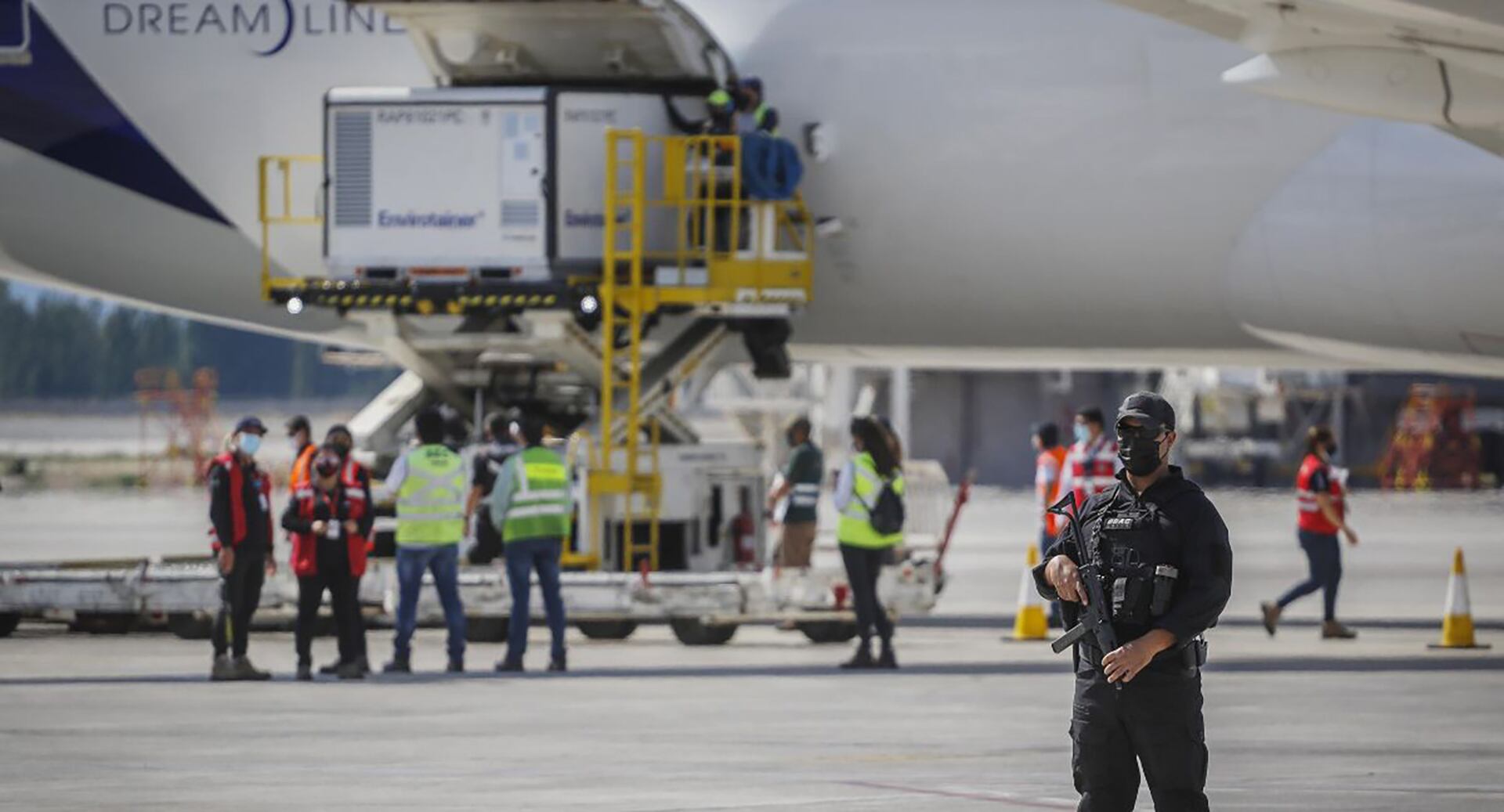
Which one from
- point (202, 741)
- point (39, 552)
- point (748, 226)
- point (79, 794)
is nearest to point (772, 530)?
point (39, 552)

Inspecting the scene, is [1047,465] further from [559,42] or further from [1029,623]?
[559,42]

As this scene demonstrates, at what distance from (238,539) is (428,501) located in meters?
1.21

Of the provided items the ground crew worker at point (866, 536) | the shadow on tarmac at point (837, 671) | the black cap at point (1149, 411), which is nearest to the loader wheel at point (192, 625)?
the shadow on tarmac at point (837, 671)

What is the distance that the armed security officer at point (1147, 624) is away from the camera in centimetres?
797

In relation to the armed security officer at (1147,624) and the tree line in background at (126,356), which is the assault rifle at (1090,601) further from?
the tree line in background at (126,356)

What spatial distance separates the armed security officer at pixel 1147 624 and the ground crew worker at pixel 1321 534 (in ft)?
36.2

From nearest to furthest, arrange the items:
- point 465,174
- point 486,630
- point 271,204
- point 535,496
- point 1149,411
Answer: point 1149,411
point 535,496
point 465,174
point 486,630
point 271,204

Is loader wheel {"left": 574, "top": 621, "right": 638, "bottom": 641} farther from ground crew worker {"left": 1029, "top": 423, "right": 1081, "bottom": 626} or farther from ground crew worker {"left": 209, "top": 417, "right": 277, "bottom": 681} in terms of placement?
ground crew worker {"left": 209, "top": 417, "right": 277, "bottom": 681}

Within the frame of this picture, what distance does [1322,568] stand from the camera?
19078mm

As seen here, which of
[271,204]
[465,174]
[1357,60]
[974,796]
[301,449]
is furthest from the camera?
[271,204]

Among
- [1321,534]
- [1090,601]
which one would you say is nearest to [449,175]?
[1321,534]

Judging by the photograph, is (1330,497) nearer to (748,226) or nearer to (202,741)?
(748,226)

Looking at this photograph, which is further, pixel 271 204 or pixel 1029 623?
pixel 271 204

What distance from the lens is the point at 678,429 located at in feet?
66.8
